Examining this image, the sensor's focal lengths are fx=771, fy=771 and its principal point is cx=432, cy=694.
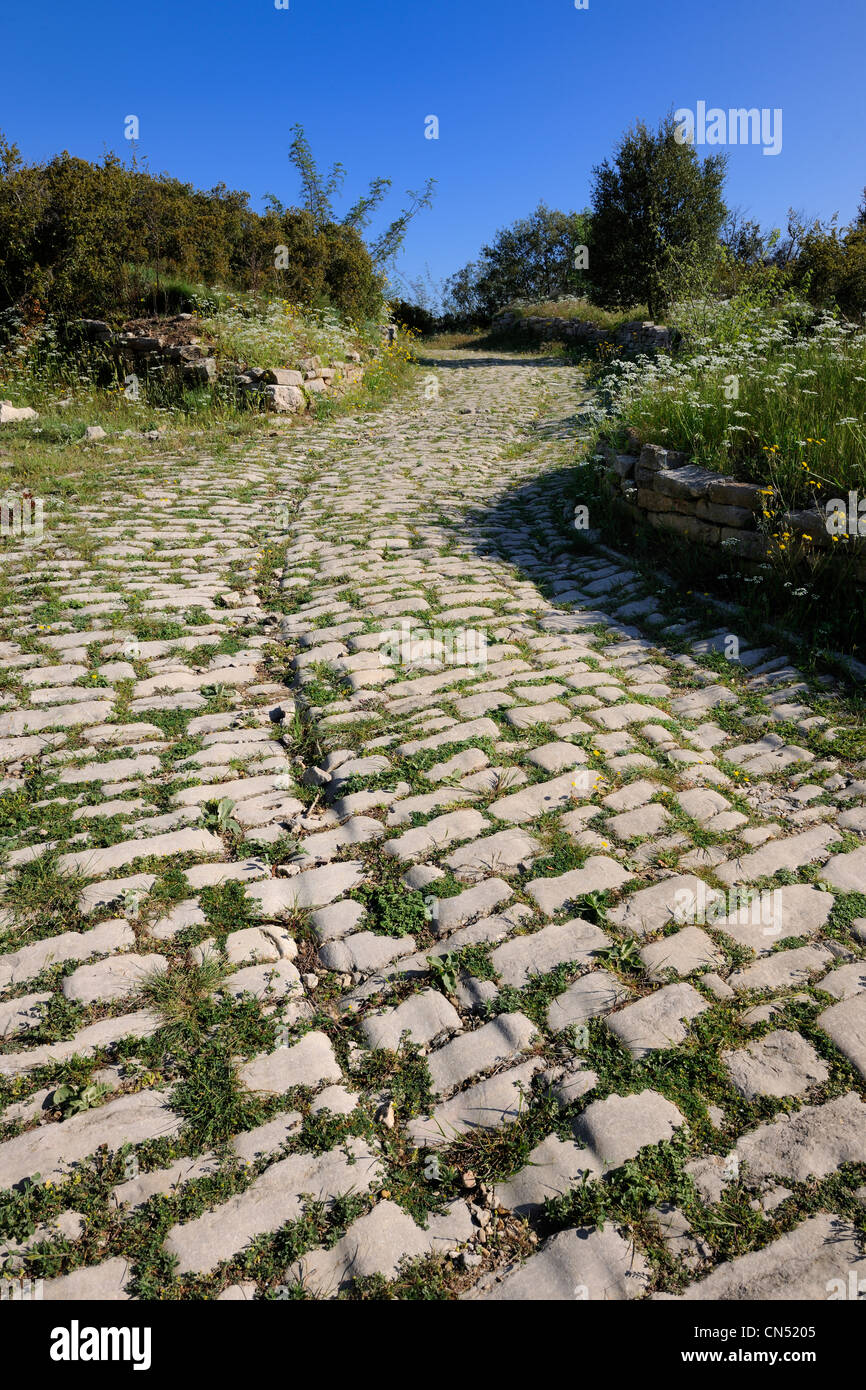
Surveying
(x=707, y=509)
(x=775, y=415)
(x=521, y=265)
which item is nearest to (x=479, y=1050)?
(x=707, y=509)

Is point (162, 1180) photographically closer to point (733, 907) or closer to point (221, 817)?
point (221, 817)

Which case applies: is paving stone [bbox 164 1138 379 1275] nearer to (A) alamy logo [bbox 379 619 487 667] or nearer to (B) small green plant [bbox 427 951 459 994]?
(B) small green plant [bbox 427 951 459 994]

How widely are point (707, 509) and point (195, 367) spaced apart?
28.0 ft

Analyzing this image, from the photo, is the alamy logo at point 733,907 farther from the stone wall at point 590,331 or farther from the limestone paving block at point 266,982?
the stone wall at point 590,331

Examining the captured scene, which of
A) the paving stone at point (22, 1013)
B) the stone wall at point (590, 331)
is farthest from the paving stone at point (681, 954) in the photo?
the stone wall at point (590, 331)

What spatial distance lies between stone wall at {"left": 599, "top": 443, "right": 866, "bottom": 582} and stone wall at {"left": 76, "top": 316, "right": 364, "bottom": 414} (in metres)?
6.60

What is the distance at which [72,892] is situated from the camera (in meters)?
3.10
